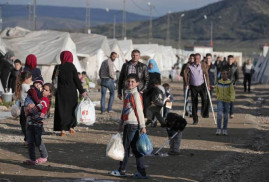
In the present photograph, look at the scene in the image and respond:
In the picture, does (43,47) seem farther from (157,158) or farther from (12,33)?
(157,158)

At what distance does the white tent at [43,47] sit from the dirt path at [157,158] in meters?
15.2

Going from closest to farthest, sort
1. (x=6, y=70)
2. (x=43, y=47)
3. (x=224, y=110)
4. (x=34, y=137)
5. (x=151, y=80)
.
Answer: (x=34, y=137) < (x=224, y=110) < (x=151, y=80) < (x=6, y=70) < (x=43, y=47)

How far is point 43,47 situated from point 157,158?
2262 cm

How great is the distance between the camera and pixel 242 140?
14.4m

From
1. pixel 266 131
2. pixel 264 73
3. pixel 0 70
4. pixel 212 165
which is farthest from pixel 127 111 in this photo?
pixel 264 73

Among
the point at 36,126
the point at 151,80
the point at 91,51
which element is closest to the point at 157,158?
the point at 36,126

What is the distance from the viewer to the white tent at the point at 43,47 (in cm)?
3250

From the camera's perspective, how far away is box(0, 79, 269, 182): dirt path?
974 centimetres

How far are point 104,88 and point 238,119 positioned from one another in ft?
12.3

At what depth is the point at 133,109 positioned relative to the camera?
9.52 meters

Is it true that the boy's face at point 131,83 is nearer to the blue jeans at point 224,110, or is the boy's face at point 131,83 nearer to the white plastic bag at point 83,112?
the white plastic bag at point 83,112

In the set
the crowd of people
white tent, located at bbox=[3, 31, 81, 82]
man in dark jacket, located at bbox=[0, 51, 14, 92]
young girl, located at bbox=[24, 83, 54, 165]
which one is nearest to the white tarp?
white tent, located at bbox=[3, 31, 81, 82]

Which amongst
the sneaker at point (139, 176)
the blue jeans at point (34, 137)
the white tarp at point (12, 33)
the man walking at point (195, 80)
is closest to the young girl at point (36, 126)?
the blue jeans at point (34, 137)

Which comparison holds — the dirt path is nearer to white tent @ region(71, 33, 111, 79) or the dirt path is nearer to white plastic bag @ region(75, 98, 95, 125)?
white plastic bag @ region(75, 98, 95, 125)
